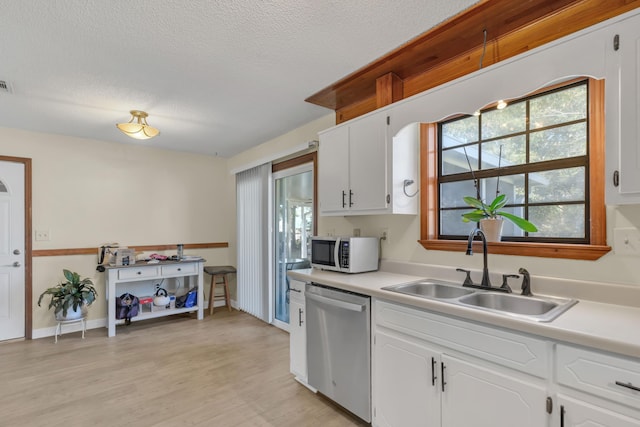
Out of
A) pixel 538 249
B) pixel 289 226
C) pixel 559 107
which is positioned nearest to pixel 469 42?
pixel 559 107

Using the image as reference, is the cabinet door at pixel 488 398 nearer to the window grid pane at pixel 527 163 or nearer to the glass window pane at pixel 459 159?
the window grid pane at pixel 527 163

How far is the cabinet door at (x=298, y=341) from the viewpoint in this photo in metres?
2.57

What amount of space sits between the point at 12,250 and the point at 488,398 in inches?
186

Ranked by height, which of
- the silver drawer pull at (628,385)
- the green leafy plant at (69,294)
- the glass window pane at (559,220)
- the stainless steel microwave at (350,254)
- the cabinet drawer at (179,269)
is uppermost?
the glass window pane at (559,220)

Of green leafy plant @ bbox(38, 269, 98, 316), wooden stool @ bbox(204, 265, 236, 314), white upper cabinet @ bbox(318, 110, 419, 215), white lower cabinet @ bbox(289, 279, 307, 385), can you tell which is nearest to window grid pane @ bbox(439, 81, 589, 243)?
white upper cabinet @ bbox(318, 110, 419, 215)

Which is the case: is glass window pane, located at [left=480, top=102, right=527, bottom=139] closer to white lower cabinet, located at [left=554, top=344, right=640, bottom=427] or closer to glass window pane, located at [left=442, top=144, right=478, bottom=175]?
glass window pane, located at [left=442, top=144, right=478, bottom=175]

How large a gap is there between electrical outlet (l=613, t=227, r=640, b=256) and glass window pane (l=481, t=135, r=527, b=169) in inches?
25.3

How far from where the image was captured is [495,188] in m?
2.17

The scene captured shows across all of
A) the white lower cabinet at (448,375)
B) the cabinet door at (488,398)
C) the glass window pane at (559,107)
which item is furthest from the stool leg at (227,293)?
the glass window pane at (559,107)

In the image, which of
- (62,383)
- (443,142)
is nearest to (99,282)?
(62,383)

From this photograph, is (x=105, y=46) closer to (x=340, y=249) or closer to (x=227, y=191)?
(x=340, y=249)

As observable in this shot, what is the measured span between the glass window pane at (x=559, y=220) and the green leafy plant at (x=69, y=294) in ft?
14.4

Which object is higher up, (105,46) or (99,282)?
(105,46)

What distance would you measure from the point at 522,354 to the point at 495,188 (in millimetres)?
1170
